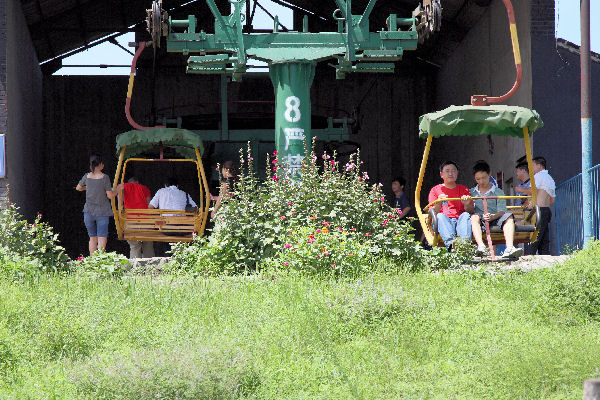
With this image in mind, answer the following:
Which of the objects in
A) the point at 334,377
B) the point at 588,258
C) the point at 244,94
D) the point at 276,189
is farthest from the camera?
the point at 244,94

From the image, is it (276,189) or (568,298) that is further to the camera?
(276,189)

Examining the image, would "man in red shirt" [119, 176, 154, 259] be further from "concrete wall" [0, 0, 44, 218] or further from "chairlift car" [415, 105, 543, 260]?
"chairlift car" [415, 105, 543, 260]

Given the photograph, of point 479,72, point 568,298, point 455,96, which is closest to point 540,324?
point 568,298

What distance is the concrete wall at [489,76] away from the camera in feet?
54.7

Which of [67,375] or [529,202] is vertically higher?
[529,202]

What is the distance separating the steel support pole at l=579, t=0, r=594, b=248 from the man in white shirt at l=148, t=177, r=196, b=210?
562 cm

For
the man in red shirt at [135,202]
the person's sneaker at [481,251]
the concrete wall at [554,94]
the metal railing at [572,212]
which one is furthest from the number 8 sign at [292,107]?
the concrete wall at [554,94]

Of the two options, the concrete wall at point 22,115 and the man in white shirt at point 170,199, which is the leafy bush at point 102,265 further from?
the concrete wall at point 22,115

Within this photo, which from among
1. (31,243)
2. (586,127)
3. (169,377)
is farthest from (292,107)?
(169,377)

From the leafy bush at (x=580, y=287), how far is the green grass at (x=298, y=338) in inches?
1.3

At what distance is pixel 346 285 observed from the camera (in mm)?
8781

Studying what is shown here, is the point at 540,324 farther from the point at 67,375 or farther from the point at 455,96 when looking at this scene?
the point at 455,96

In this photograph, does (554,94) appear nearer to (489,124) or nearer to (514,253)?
(489,124)

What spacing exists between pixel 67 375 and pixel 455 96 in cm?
1826
